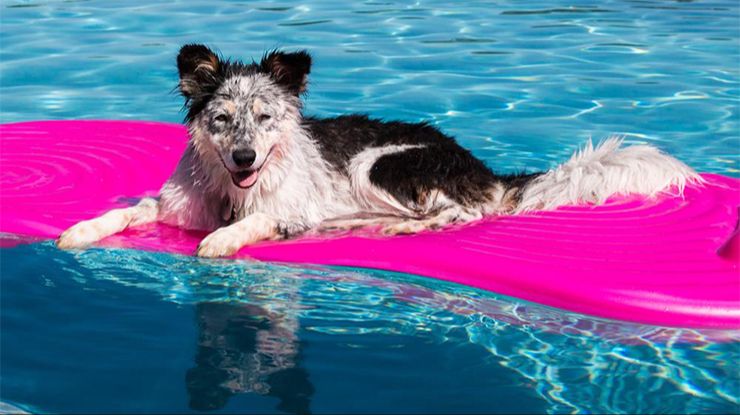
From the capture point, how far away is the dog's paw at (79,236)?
5.42 m

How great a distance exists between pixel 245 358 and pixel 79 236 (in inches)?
54.6

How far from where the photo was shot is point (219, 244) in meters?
5.34

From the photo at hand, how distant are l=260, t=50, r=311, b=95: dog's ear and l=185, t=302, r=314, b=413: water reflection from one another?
1246 millimetres

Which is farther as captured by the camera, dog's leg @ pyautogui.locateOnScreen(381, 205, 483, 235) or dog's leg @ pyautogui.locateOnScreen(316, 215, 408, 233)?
dog's leg @ pyautogui.locateOnScreen(316, 215, 408, 233)

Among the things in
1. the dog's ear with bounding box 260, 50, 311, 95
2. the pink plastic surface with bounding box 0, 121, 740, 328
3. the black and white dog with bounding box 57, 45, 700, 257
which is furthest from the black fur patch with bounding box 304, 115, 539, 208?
the dog's ear with bounding box 260, 50, 311, 95

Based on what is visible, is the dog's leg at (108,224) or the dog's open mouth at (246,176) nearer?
the dog's leg at (108,224)

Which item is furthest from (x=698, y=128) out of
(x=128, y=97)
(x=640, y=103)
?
(x=128, y=97)

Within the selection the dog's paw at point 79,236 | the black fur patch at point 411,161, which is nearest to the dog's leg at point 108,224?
the dog's paw at point 79,236

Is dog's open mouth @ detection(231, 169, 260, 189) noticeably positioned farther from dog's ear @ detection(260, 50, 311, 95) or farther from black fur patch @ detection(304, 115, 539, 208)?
black fur patch @ detection(304, 115, 539, 208)

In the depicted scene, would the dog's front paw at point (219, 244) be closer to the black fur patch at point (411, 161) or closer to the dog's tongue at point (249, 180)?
the dog's tongue at point (249, 180)

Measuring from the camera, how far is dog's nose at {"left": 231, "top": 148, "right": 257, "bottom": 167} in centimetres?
538

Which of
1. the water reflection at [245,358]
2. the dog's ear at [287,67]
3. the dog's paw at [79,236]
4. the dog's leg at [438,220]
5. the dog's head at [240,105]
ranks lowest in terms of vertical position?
the water reflection at [245,358]

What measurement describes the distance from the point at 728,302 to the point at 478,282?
112cm

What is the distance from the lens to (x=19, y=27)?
41.7ft
